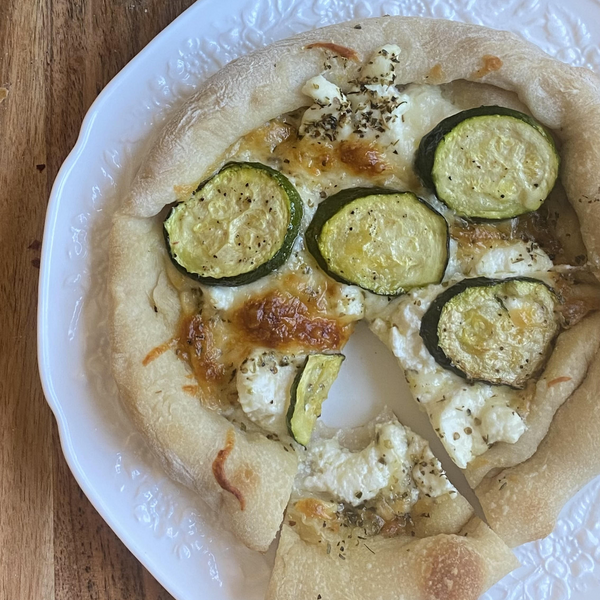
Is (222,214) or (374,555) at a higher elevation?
(222,214)

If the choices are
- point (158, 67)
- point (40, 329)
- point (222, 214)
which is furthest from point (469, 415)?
point (158, 67)

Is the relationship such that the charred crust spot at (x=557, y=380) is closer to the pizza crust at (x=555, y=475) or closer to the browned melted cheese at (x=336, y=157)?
the pizza crust at (x=555, y=475)

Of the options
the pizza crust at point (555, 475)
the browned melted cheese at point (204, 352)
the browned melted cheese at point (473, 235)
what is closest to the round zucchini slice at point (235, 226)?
the browned melted cheese at point (204, 352)

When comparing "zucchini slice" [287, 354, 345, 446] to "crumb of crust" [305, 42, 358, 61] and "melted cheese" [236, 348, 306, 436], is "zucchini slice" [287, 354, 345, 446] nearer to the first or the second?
"melted cheese" [236, 348, 306, 436]

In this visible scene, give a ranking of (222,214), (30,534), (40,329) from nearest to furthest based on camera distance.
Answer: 1. (222,214)
2. (40,329)
3. (30,534)

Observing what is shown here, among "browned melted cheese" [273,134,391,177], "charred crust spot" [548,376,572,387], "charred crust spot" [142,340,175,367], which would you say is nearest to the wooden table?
"charred crust spot" [142,340,175,367]

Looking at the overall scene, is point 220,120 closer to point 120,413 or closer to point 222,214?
point 222,214

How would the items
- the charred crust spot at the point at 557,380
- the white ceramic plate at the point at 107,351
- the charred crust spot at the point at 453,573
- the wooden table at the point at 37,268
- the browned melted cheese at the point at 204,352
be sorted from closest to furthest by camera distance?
the charred crust spot at the point at 453,573, the charred crust spot at the point at 557,380, the browned melted cheese at the point at 204,352, the white ceramic plate at the point at 107,351, the wooden table at the point at 37,268
